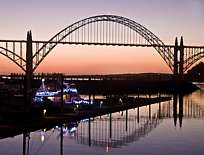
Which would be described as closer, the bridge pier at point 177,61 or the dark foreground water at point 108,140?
the dark foreground water at point 108,140

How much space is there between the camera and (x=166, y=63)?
130 meters

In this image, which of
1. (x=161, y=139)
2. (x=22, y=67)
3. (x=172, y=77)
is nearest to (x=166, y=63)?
(x=172, y=77)

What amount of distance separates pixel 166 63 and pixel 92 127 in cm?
9646

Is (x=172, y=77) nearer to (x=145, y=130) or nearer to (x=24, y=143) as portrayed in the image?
(x=145, y=130)

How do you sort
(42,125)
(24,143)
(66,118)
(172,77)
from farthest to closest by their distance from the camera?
(172,77)
(66,118)
(42,125)
(24,143)

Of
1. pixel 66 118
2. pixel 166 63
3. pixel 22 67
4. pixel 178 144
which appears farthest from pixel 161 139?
pixel 166 63

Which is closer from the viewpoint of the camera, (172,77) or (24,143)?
(24,143)

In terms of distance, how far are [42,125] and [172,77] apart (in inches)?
4569

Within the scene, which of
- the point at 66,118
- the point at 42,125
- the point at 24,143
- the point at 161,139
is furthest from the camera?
the point at 66,118

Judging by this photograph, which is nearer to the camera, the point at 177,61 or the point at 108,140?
the point at 108,140

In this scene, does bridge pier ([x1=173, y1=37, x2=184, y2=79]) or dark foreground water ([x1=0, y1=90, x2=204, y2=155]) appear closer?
dark foreground water ([x1=0, y1=90, x2=204, y2=155])

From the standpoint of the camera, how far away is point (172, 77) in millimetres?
146375

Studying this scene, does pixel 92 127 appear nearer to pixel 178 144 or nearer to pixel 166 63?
pixel 178 144

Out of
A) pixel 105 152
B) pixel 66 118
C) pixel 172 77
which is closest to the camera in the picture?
pixel 105 152
